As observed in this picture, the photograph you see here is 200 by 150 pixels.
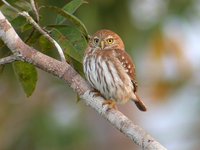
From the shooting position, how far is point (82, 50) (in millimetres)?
4613

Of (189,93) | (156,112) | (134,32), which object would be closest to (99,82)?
(134,32)

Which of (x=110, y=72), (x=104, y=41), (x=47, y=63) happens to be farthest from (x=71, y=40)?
(x=104, y=41)

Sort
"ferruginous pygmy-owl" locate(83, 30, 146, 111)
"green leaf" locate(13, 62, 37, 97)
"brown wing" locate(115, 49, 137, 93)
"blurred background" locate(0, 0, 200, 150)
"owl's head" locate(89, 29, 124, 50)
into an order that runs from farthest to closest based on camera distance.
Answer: "blurred background" locate(0, 0, 200, 150) → "owl's head" locate(89, 29, 124, 50) → "brown wing" locate(115, 49, 137, 93) → "ferruginous pygmy-owl" locate(83, 30, 146, 111) → "green leaf" locate(13, 62, 37, 97)

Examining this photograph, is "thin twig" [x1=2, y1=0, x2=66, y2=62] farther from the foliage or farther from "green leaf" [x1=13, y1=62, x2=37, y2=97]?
"green leaf" [x1=13, y1=62, x2=37, y2=97]

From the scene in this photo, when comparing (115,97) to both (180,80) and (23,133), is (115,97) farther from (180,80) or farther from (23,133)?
(180,80)

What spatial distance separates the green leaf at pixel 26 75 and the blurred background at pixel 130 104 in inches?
163

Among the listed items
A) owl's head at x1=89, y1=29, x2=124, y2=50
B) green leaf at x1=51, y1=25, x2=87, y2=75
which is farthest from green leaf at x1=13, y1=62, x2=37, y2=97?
owl's head at x1=89, y1=29, x2=124, y2=50

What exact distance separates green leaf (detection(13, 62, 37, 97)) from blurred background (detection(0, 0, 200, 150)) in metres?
4.14

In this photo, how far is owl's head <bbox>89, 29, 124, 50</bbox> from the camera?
558 centimetres

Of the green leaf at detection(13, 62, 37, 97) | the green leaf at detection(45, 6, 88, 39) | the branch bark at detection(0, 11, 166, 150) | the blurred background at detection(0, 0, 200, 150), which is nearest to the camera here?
the branch bark at detection(0, 11, 166, 150)

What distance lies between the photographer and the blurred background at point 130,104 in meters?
9.66

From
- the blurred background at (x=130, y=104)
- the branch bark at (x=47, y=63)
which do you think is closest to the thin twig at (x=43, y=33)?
the branch bark at (x=47, y=63)

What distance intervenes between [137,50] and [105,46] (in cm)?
458

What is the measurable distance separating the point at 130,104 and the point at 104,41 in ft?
21.0
